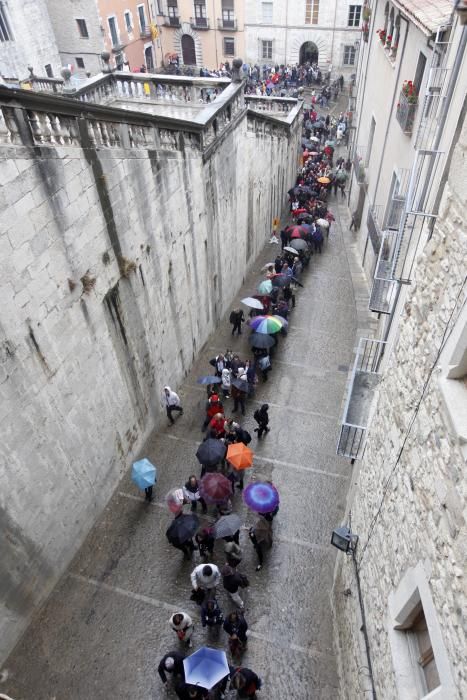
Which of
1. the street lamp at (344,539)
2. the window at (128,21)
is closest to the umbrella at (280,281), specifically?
the street lamp at (344,539)

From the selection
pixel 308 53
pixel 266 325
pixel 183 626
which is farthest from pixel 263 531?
pixel 308 53

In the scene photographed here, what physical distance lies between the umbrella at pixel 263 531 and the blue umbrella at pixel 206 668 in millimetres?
2210

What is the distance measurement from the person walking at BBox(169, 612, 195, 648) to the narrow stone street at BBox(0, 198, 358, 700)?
0.22 meters

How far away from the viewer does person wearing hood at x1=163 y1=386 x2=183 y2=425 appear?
11633mm

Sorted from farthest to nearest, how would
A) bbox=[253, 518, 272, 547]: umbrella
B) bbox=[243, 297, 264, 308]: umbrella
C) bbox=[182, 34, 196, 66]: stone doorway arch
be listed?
bbox=[182, 34, 196, 66]: stone doorway arch → bbox=[243, 297, 264, 308]: umbrella → bbox=[253, 518, 272, 547]: umbrella

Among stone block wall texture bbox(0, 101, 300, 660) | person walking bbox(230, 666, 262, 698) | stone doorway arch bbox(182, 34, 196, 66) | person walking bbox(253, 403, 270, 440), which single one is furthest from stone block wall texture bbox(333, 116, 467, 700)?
stone doorway arch bbox(182, 34, 196, 66)

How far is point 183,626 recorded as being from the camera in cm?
763

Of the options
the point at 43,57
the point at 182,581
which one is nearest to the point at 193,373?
the point at 182,581

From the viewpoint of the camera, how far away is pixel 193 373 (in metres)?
13.7

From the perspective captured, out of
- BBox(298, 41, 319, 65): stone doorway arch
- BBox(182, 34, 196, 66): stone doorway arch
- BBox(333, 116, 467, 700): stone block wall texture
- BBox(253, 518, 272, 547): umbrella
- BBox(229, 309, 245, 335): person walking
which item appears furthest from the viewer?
BBox(182, 34, 196, 66): stone doorway arch

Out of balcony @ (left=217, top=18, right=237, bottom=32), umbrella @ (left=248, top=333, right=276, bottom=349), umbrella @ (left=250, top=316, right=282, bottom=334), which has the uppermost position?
balcony @ (left=217, top=18, right=237, bottom=32)

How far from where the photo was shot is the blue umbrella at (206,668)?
6.79 m

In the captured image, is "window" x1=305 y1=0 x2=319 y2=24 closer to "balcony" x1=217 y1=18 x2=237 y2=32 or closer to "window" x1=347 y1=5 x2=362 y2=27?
"window" x1=347 y1=5 x2=362 y2=27

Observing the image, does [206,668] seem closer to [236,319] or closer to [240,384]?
[240,384]
